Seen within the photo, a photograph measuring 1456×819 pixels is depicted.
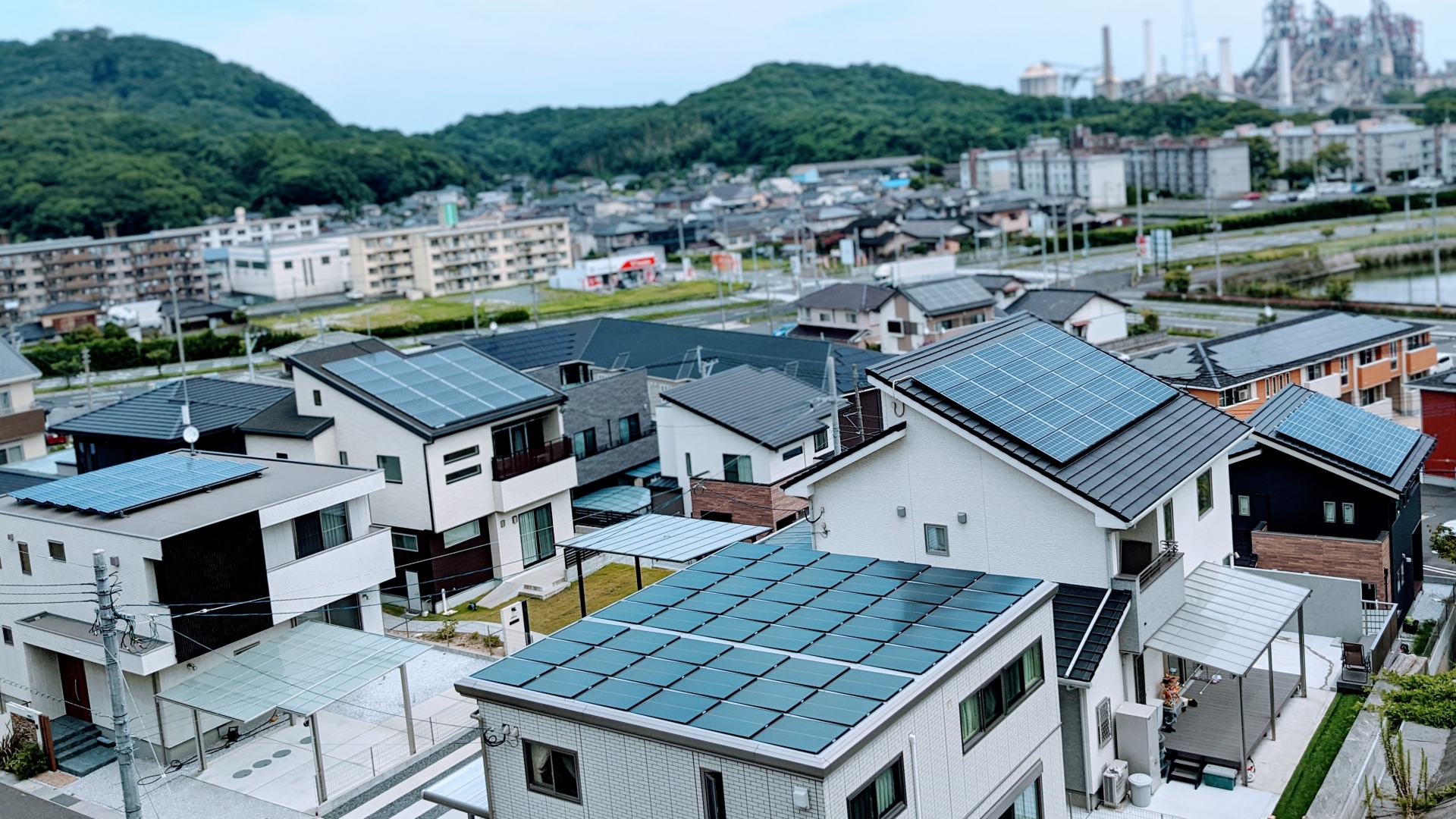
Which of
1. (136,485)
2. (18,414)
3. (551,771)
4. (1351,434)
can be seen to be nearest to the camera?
(551,771)

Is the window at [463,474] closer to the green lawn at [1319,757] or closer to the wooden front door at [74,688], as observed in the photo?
the wooden front door at [74,688]

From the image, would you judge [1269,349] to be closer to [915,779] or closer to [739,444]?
[739,444]

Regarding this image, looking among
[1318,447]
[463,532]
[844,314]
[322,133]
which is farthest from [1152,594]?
[322,133]

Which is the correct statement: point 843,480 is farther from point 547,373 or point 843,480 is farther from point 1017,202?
point 1017,202

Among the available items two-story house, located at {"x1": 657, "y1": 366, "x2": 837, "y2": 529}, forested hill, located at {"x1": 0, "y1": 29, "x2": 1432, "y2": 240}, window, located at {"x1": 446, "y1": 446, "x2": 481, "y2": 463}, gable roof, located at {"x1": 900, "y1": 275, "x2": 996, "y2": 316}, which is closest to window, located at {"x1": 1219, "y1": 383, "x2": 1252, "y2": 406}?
two-story house, located at {"x1": 657, "y1": 366, "x2": 837, "y2": 529}

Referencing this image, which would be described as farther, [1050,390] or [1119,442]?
[1050,390]

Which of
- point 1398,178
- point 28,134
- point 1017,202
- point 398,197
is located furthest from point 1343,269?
point 28,134

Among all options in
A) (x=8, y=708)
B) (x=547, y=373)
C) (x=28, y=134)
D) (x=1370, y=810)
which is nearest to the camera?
(x=1370, y=810)
